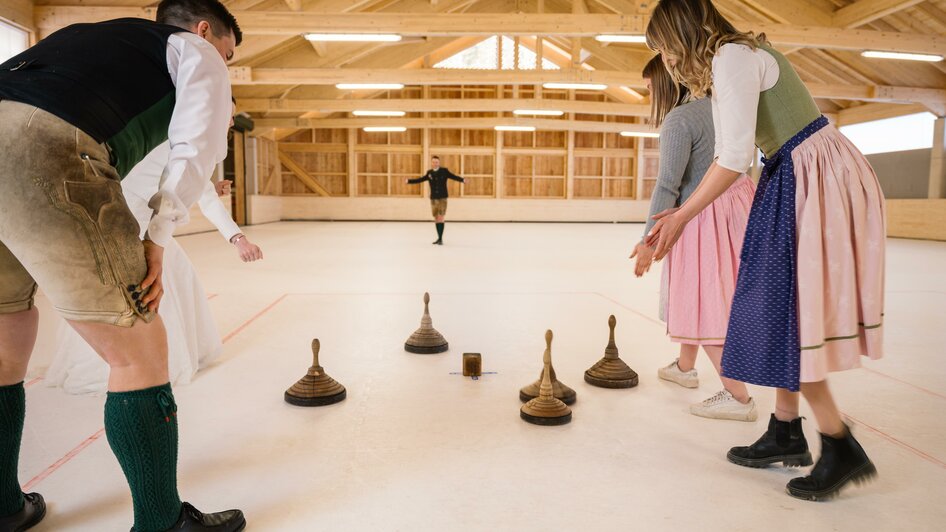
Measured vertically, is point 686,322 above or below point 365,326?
above

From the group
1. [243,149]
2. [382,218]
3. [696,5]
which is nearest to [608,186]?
[382,218]

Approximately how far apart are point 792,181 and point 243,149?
19.4m

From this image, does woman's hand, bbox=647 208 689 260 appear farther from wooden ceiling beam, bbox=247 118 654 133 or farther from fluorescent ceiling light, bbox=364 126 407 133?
fluorescent ceiling light, bbox=364 126 407 133

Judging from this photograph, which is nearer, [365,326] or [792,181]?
[792,181]

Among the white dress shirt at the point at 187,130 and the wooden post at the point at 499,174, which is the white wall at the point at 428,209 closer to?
the wooden post at the point at 499,174

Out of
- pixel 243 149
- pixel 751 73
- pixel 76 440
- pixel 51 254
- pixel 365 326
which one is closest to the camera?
pixel 51 254

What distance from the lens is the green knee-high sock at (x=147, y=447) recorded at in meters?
1.39

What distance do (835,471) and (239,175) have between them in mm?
19161

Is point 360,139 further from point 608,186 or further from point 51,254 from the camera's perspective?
point 51,254

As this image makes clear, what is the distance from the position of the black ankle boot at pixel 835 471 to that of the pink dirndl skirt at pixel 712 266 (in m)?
0.76

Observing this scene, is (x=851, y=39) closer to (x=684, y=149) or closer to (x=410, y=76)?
(x=410, y=76)

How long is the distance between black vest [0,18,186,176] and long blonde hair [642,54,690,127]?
185 cm

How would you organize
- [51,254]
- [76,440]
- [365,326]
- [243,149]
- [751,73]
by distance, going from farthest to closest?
1. [243,149]
2. [365,326]
3. [76,440]
4. [751,73]
5. [51,254]

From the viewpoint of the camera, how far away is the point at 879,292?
1.75m
